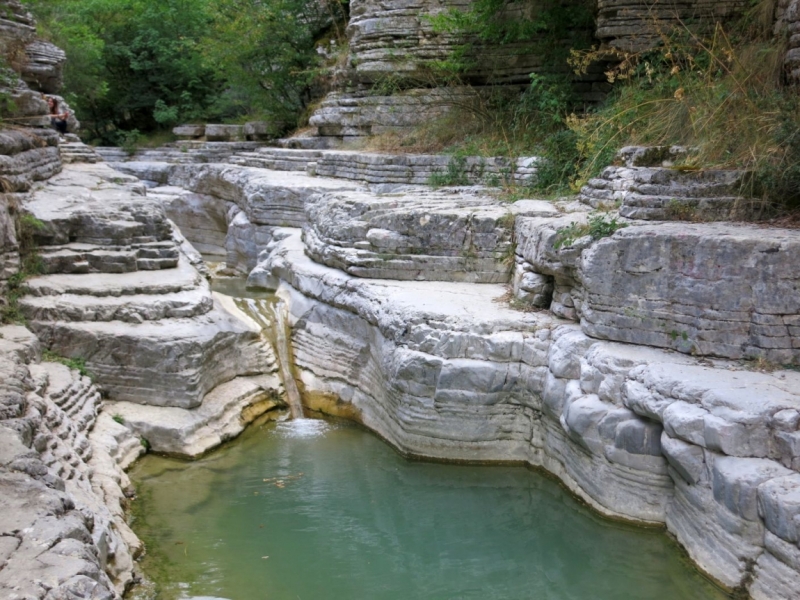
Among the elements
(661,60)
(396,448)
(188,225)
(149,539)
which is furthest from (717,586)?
(188,225)

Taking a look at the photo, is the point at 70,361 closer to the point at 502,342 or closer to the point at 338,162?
the point at 502,342

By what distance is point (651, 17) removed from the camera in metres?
9.90

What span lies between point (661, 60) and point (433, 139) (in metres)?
4.42

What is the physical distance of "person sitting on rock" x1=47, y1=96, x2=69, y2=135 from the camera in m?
14.8

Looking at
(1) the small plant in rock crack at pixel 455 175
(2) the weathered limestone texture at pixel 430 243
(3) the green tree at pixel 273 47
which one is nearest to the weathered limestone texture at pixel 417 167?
(1) the small plant in rock crack at pixel 455 175

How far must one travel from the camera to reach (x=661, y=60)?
30.8ft

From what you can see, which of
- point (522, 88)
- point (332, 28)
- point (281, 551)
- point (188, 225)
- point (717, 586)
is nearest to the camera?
point (717, 586)

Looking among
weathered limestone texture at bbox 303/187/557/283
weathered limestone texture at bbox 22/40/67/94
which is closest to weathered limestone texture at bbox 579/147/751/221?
weathered limestone texture at bbox 303/187/557/283

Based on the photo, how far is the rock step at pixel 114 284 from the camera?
771 centimetres

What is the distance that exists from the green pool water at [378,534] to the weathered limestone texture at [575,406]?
0.87 ft

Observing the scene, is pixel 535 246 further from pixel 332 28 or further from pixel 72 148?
pixel 332 28

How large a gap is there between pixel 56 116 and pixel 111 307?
29.9 feet

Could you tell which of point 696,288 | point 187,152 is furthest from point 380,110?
point 696,288

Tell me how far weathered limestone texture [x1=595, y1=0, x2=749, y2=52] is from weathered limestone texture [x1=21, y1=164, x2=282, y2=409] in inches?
246
